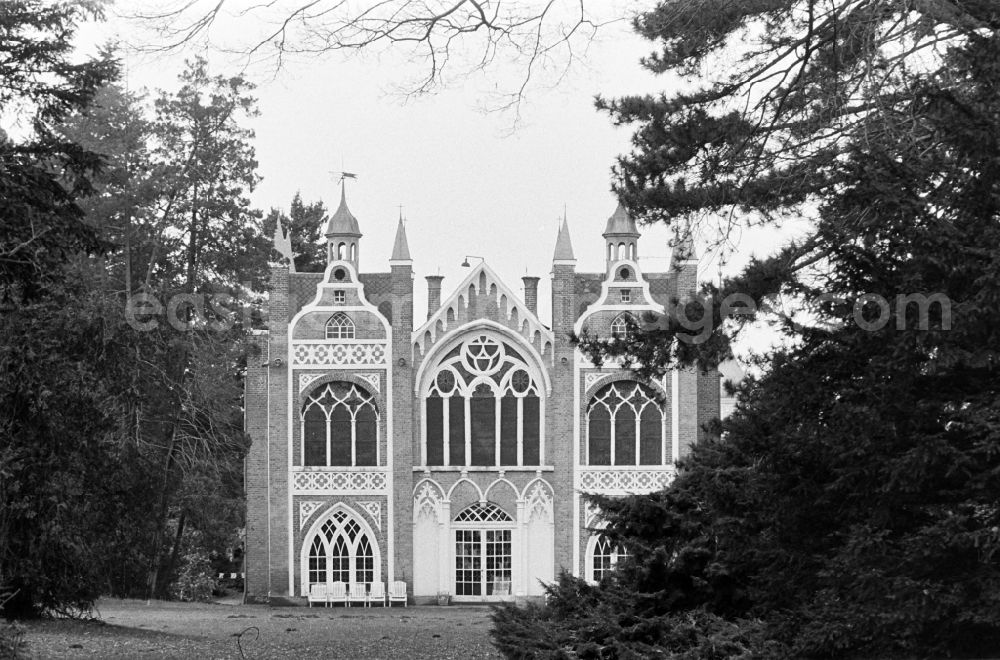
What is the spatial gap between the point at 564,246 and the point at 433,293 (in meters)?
3.78

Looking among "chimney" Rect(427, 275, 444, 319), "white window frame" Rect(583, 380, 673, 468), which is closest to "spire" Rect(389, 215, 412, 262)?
"chimney" Rect(427, 275, 444, 319)

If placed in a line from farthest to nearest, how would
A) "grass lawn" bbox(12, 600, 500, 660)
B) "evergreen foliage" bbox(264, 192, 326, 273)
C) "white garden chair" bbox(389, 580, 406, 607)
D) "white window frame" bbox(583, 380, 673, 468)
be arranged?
"evergreen foliage" bbox(264, 192, 326, 273), "white window frame" bbox(583, 380, 673, 468), "white garden chair" bbox(389, 580, 406, 607), "grass lawn" bbox(12, 600, 500, 660)

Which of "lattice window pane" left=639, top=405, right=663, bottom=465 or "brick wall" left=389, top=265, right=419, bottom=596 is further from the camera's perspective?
"lattice window pane" left=639, top=405, right=663, bottom=465

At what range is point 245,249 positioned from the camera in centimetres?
3891

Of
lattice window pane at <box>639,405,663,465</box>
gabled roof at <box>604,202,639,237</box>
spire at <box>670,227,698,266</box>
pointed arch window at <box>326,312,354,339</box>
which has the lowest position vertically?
lattice window pane at <box>639,405,663,465</box>

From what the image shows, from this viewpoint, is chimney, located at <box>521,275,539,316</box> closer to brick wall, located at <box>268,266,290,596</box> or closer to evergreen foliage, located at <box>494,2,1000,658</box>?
brick wall, located at <box>268,266,290,596</box>

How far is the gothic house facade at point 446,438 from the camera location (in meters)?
38.4

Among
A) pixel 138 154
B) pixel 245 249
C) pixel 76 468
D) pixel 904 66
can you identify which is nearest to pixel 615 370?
pixel 245 249

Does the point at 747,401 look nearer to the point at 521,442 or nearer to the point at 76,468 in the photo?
the point at 76,468


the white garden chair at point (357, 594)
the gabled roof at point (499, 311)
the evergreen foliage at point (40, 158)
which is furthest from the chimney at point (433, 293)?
the evergreen foliage at point (40, 158)

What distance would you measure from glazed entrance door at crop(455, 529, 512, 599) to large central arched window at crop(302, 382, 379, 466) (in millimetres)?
3239

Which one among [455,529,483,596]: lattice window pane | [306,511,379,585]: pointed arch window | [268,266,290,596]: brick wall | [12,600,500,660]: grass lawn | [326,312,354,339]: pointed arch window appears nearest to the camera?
[12,600,500,660]: grass lawn

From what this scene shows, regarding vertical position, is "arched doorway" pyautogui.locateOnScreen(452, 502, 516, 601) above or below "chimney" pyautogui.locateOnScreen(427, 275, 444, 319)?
below

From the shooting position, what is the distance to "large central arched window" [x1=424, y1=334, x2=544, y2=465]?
38.8m
